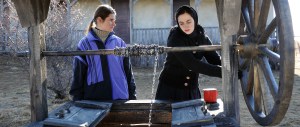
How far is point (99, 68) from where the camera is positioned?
13.2 feet

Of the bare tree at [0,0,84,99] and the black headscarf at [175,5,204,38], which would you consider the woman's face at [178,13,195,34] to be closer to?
the black headscarf at [175,5,204,38]

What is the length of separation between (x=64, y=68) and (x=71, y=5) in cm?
869

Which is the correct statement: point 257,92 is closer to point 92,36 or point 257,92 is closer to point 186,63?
point 186,63

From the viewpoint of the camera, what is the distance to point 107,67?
159 inches

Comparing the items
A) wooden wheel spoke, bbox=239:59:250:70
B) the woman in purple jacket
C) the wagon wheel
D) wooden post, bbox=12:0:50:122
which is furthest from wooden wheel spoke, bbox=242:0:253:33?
wooden post, bbox=12:0:50:122

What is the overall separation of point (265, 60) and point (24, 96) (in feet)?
25.3

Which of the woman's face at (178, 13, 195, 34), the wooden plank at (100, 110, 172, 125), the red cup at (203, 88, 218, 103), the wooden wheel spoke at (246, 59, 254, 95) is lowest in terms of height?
the wooden plank at (100, 110, 172, 125)

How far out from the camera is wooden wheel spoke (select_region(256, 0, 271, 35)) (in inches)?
126

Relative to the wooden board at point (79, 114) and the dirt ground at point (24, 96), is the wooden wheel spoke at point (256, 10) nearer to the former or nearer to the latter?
the wooden board at point (79, 114)

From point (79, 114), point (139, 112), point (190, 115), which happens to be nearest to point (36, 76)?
point (79, 114)

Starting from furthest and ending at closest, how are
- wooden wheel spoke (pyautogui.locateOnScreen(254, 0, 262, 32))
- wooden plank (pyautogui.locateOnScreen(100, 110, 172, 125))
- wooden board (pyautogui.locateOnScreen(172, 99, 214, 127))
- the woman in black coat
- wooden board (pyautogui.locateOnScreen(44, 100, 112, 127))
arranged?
wooden plank (pyautogui.locateOnScreen(100, 110, 172, 125)), the woman in black coat, wooden wheel spoke (pyautogui.locateOnScreen(254, 0, 262, 32)), wooden board (pyautogui.locateOnScreen(44, 100, 112, 127)), wooden board (pyautogui.locateOnScreen(172, 99, 214, 127))

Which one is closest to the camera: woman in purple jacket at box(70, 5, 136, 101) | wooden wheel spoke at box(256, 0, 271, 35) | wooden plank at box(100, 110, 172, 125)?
wooden wheel spoke at box(256, 0, 271, 35)

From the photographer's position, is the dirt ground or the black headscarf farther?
the dirt ground

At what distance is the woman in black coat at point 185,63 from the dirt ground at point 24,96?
121 inches
